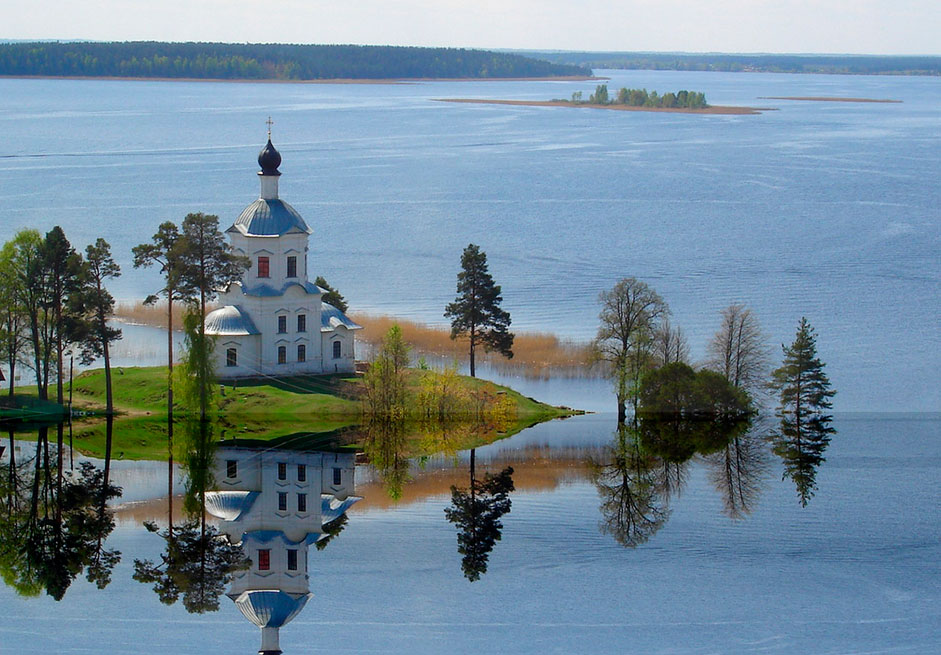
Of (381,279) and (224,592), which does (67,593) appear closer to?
(224,592)

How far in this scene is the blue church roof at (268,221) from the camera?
52375mm

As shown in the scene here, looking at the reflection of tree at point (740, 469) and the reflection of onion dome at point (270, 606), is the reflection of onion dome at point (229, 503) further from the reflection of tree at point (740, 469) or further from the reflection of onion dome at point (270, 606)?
the reflection of tree at point (740, 469)

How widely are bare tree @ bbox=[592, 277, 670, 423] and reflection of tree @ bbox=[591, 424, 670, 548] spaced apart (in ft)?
8.60

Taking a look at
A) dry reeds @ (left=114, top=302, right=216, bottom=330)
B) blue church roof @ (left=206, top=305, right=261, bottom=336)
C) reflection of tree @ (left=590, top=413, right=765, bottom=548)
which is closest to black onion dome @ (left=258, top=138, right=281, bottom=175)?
blue church roof @ (left=206, top=305, right=261, bottom=336)

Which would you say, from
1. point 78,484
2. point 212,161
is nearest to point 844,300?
point 78,484

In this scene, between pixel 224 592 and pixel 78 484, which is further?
pixel 78 484

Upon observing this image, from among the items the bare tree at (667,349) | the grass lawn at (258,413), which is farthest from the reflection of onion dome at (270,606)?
the bare tree at (667,349)

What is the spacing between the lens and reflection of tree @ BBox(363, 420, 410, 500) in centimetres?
4359

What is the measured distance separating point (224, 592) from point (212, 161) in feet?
333

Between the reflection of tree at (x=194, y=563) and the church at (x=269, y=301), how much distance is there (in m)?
10.4

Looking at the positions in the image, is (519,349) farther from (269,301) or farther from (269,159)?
(269,159)

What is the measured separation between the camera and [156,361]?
195 feet

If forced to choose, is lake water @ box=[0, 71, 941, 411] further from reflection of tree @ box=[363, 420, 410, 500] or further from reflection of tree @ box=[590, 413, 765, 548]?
reflection of tree @ box=[363, 420, 410, 500]

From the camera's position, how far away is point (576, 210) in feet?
351
